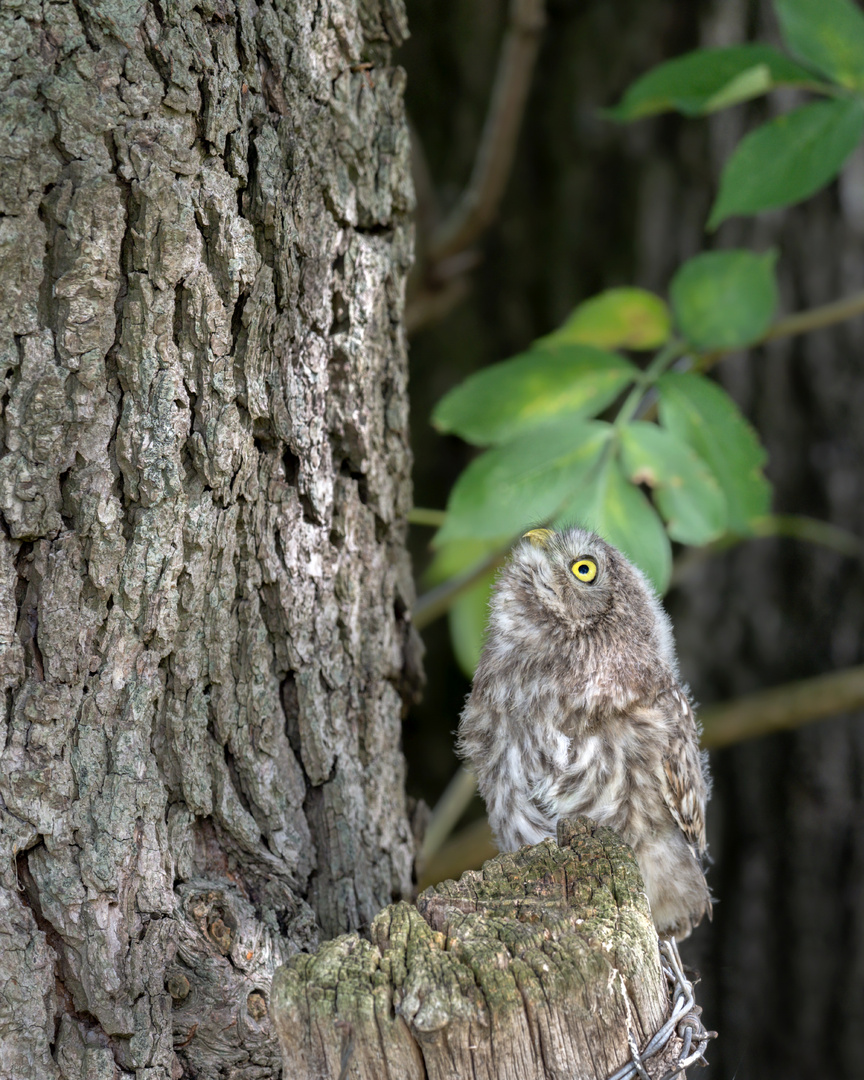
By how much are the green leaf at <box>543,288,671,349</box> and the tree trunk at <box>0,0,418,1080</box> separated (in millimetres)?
907

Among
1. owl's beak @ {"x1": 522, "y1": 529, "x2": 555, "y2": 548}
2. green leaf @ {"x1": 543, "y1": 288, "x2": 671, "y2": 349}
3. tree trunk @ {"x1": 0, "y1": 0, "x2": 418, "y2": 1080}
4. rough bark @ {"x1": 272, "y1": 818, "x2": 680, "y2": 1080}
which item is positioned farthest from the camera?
green leaf @ {"x1": 543, "y1": 288, "x2": 671, "y2": 349}

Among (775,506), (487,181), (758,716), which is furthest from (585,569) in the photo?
(775,506)

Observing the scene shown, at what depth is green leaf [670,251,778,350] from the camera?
2.71m

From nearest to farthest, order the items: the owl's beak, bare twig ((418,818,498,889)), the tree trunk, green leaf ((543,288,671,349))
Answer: the tree trunk → the owl's beak → green leaf ((543,288,671,349)) → bare twig ((418,818,498,889))

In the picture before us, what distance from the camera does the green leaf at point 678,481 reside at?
8.02 ft

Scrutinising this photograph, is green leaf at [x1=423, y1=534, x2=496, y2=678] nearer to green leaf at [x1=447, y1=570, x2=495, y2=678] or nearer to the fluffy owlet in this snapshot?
green leaf at [x1=447, y1=570, x2=495, y2=678]

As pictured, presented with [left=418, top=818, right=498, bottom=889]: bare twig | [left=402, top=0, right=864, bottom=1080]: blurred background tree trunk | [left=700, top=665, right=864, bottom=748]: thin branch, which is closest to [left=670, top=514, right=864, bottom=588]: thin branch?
[left=402, top=0, right=864, bottom=1080]: blurred background tree trunk

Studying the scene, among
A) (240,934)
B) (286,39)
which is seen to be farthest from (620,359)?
(240,934)

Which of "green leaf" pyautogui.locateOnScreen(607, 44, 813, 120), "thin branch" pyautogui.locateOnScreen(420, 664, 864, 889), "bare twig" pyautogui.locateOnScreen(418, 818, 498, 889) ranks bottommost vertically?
"bare twig" pyautogui.locateOnScreen(418, 818, 498, 889)

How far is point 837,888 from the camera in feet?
15.2

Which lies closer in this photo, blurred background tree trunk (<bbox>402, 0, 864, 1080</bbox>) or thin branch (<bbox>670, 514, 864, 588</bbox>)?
thin branch (<bbox>670, 514, 864, 588</bbox>)

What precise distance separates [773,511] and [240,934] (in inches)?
139

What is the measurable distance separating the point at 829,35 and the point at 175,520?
201 centimetres

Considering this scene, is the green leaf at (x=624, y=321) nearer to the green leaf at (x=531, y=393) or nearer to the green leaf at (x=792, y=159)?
the green leaf at (x=531, y=393)
